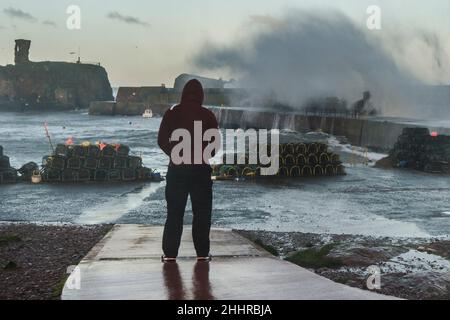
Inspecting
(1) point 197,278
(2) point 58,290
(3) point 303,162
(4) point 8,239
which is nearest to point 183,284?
(1) point 197,278

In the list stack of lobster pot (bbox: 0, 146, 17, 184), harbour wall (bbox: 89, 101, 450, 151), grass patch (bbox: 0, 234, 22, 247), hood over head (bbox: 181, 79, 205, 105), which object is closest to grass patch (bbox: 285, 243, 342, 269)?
hood over head (bbox: 181, 79, 205, 105)

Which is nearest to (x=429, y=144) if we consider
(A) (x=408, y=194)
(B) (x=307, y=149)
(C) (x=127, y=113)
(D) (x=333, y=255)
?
(B) (x=307, y=149)

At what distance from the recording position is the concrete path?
421 centimetres

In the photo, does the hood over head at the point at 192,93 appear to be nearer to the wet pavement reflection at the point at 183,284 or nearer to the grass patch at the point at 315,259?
the wet pavement reflection at the point at 183,284

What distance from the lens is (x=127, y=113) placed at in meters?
110

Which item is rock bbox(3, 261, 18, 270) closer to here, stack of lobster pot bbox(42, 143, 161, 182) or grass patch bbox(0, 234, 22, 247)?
grass patch bbox(0, 234, 22, 247)

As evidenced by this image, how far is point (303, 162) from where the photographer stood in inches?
809

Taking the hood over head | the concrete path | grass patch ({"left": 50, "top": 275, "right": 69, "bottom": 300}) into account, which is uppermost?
the hood over head

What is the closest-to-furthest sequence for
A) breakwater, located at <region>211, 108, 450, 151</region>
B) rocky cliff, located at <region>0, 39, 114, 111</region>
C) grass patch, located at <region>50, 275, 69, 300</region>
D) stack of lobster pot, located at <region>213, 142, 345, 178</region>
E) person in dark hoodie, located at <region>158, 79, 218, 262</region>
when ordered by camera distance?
1. grass patch, located at <region>50, 275, 69, 300</region>
2. person in dark hoodie, located at <region>158, 79, 218, 262</region>
3. stack of lobster pot, located at <region>213, 142, 345, 178</region>
4. breakwater, located at <region>211, 108, 450, 151</region>
5. rocky cliff, located at <region>0, 39, 114, 111</region>

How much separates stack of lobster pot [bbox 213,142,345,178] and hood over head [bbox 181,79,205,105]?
1433 cm

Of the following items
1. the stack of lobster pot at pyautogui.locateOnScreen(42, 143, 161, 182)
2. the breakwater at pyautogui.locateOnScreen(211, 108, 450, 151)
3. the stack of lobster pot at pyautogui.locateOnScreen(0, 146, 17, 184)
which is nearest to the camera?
the stack of lobster pot at pyautogui.locateOnScreen(0, 146, 17, 184)

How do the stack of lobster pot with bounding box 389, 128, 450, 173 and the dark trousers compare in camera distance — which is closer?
the dark trousers

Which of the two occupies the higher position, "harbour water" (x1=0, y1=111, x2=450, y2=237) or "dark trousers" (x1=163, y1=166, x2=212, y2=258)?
"dark trousers" (x1=163, y1=166, x2=212, y2=258)
